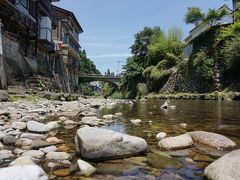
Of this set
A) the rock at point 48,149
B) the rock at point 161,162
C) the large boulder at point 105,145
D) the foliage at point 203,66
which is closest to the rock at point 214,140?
the rock at point 161,162

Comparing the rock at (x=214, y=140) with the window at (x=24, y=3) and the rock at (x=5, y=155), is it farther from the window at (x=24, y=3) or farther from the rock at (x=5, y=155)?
the window at (x=24, y=3)

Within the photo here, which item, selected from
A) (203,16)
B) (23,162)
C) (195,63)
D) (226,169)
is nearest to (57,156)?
(23,162)

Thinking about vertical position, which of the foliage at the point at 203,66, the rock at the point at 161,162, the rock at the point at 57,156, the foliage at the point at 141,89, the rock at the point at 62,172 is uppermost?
the foliage at the point at 203,66

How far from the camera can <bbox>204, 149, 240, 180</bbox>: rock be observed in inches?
121

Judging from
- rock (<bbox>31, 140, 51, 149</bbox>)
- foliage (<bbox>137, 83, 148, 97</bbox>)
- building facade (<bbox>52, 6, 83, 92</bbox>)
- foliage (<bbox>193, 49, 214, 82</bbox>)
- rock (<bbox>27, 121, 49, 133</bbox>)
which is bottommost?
rock (<bbox>31, 140, 51, 149</bbox>)

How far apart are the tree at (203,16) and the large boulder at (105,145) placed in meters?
33.2

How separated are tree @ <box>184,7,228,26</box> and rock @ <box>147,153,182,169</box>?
109 feet

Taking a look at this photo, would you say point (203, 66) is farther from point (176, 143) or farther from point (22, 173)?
point (22, 173)

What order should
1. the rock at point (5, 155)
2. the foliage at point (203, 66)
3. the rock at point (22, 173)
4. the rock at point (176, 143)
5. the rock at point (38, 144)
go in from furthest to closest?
the foliage at point (203, 66) → the rock at point (176, 143) → the rock at point (38, 144) → the rock at point (5, 155) → the rock at point (22, 173)

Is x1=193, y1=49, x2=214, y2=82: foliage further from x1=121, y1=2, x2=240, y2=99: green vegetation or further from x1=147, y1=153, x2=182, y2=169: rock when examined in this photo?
x1=147, y1=153, x2=182, y2=169: rock

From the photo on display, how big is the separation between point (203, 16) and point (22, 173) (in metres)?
36.3

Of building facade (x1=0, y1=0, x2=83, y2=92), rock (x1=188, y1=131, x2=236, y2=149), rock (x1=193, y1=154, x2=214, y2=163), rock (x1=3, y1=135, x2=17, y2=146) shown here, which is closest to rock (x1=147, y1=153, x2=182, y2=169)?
rock (x1=193, y1=154, x2=214, y2=163)

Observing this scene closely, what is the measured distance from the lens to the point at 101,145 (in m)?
4.25

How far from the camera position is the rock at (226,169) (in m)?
3.07
